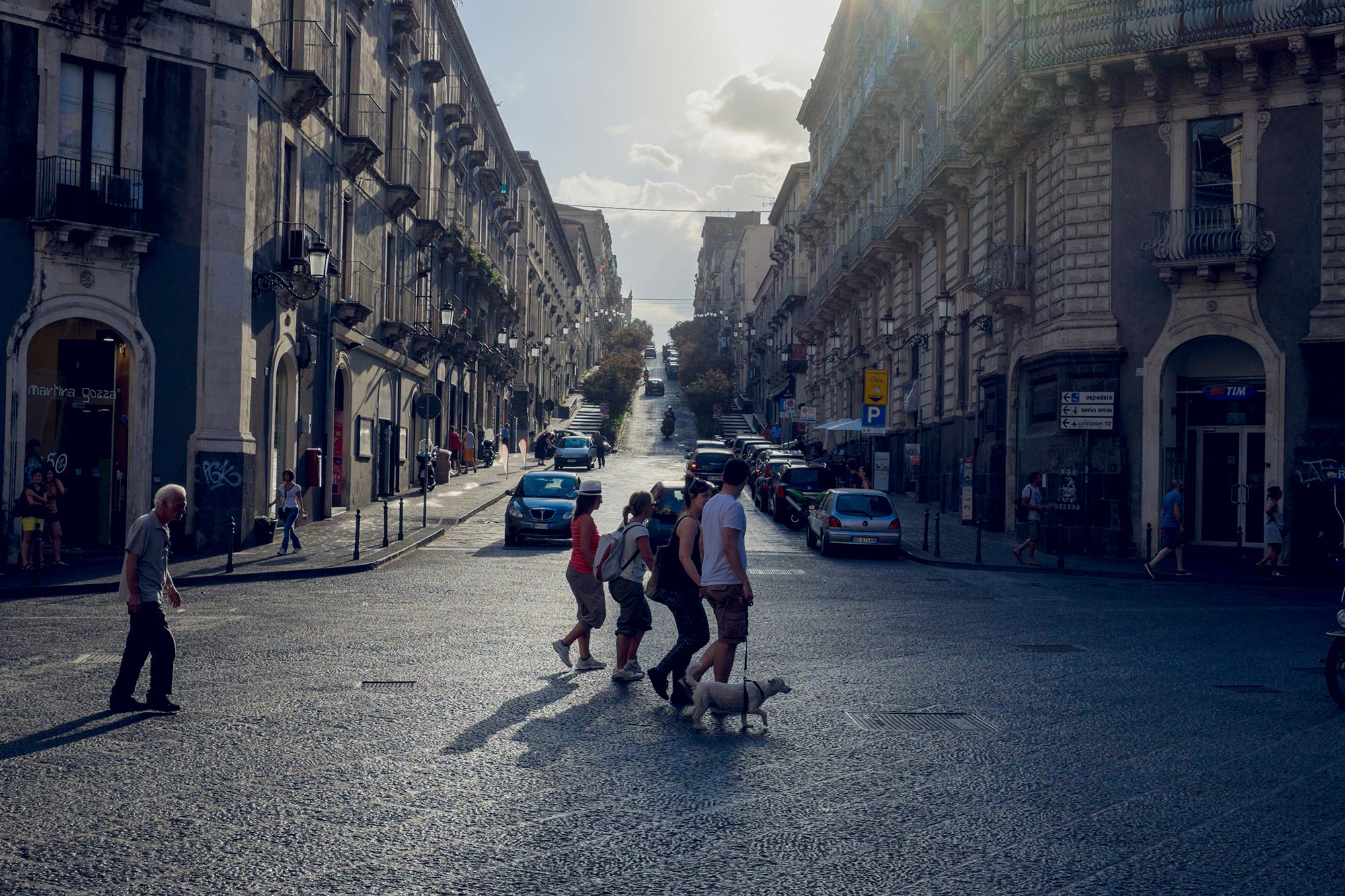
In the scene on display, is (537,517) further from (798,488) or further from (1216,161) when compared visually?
(1216,161)

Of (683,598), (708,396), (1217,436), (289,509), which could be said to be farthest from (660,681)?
(708,396)

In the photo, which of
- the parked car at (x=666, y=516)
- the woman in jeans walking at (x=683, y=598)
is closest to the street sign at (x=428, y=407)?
the parked car at (x=666, y=516)

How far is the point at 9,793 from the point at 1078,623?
1178cm

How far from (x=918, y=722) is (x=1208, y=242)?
18447 millimetres

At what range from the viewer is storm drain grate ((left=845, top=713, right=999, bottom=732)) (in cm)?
853

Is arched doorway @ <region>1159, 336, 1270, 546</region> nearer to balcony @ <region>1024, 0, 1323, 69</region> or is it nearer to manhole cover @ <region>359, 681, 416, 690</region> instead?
balcony @ <region>1024, 0, 1323, 69</region>

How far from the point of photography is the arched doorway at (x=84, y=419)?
1995cm

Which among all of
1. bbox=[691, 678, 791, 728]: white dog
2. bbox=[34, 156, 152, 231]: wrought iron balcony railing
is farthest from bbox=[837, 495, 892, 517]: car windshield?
bbox=[691, 678, 791, 728]: white dog

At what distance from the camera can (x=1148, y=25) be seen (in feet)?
79.3

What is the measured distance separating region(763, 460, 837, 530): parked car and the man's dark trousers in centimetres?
2319

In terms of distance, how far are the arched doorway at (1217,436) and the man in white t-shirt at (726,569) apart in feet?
60.2

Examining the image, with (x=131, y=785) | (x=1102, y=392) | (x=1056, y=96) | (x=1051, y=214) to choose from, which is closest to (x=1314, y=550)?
(x=1102, y=392)

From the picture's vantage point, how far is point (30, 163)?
19.4 metres

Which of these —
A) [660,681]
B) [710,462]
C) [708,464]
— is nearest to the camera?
[660,681]
